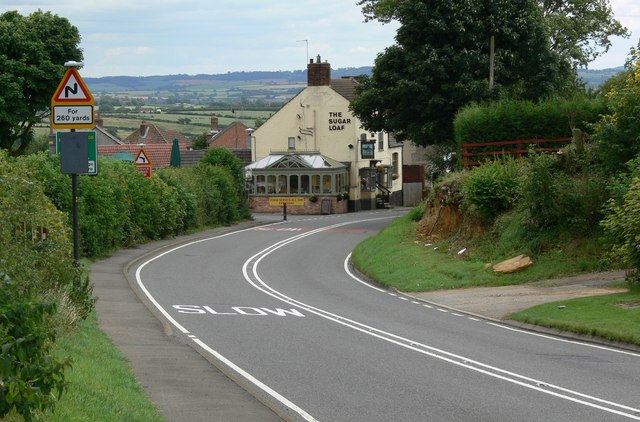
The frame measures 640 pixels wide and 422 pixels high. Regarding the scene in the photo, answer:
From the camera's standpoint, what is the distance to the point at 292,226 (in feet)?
200

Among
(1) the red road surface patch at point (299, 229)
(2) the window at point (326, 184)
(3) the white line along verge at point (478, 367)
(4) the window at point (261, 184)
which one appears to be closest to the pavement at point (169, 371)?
(3) the white line along verge at point (478, 367)

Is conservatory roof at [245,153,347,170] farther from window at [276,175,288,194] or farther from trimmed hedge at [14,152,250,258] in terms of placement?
trimmed hedge at [14,152,250,258]

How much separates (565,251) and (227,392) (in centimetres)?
1937

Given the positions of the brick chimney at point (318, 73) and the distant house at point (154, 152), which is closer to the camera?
the brick chimney at point (318, 73)

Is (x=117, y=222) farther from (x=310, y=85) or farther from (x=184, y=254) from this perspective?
(x=310, y=85)

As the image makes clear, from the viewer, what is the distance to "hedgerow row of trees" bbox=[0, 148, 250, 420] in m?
8.11

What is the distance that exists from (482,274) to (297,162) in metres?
46.7

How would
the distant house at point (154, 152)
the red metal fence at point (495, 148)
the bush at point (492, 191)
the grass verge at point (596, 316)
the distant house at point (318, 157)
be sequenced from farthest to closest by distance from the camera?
the distant house at point (154, 152) → the distant house at point (318, 157) → the red metal fence at point (495, 148) → the bush at point (492, 191) → the grass verge at point (596, 316)

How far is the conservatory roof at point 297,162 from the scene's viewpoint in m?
76.9

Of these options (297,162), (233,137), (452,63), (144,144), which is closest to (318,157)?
(297,162)

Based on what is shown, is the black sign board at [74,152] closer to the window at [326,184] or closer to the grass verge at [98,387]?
the grass verge at [98,387]

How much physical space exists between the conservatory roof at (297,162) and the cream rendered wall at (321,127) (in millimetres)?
1978

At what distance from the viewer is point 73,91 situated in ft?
57.7

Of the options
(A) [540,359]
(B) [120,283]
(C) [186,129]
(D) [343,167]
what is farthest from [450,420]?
(C) [186,129]
